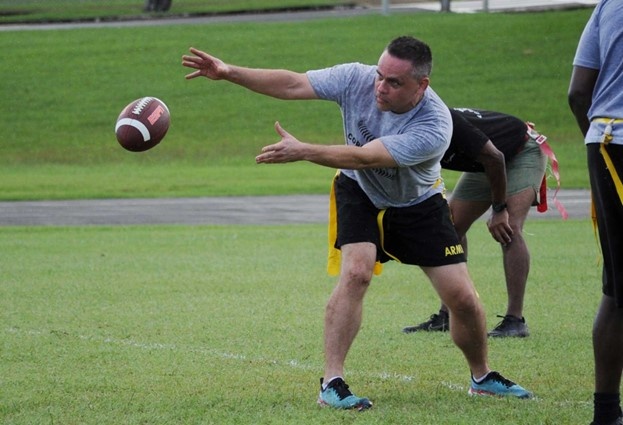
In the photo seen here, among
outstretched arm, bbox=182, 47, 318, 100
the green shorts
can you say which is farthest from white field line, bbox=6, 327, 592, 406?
the green shorts

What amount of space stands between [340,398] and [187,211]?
12939 millimetres

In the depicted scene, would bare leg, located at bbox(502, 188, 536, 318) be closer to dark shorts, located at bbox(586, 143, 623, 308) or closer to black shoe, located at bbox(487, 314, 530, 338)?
black shoe, located at bbox(487, 314, 530, 338)

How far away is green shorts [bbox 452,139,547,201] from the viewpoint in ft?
30.4

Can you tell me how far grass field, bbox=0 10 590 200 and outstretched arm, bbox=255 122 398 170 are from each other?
616 inches

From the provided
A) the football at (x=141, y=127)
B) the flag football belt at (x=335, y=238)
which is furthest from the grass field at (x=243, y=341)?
the football at (x=141, y=127)

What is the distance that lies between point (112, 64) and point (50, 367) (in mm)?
27645

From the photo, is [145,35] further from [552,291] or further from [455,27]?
[552,291]

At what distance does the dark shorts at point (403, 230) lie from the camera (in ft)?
22.3

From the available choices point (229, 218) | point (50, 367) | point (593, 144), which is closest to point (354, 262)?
point (593, 144)

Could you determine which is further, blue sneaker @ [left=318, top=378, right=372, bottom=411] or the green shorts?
the green shorts

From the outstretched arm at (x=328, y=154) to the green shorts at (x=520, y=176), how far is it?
292 cm

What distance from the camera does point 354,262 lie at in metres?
6.68

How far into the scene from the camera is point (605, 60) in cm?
571

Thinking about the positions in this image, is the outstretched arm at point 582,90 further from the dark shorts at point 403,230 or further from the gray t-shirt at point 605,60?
the dark shorts at point 403,230
